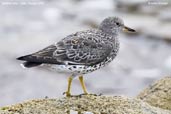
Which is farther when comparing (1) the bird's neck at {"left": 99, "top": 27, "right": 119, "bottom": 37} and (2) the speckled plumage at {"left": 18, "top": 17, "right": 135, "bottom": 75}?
(1) the bird's neck at {"left": 99, "top": 27, "right": 119, "bottom": 37}

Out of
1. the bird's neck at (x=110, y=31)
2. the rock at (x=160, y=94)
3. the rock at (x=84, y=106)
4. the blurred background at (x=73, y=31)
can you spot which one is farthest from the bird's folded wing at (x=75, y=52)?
the blurred background at (x=73, y=31)

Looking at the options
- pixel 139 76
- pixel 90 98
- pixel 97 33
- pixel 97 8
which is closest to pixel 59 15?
pixel 97 8

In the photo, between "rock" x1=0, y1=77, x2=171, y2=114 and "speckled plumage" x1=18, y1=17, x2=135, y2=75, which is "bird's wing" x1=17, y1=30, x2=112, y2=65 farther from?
"rock" x1=0, y1=77, x2=171, y2=114

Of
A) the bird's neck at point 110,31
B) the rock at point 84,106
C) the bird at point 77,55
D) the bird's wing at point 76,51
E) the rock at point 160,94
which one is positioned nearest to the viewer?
the rock at point 84,106

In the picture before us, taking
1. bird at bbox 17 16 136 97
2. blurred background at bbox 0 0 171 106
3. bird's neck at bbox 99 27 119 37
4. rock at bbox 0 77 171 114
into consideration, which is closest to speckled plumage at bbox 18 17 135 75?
bird at bbox 17 16 136 97

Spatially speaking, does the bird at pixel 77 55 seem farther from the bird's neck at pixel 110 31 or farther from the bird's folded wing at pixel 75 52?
the bird's neck at pixel 110 31
